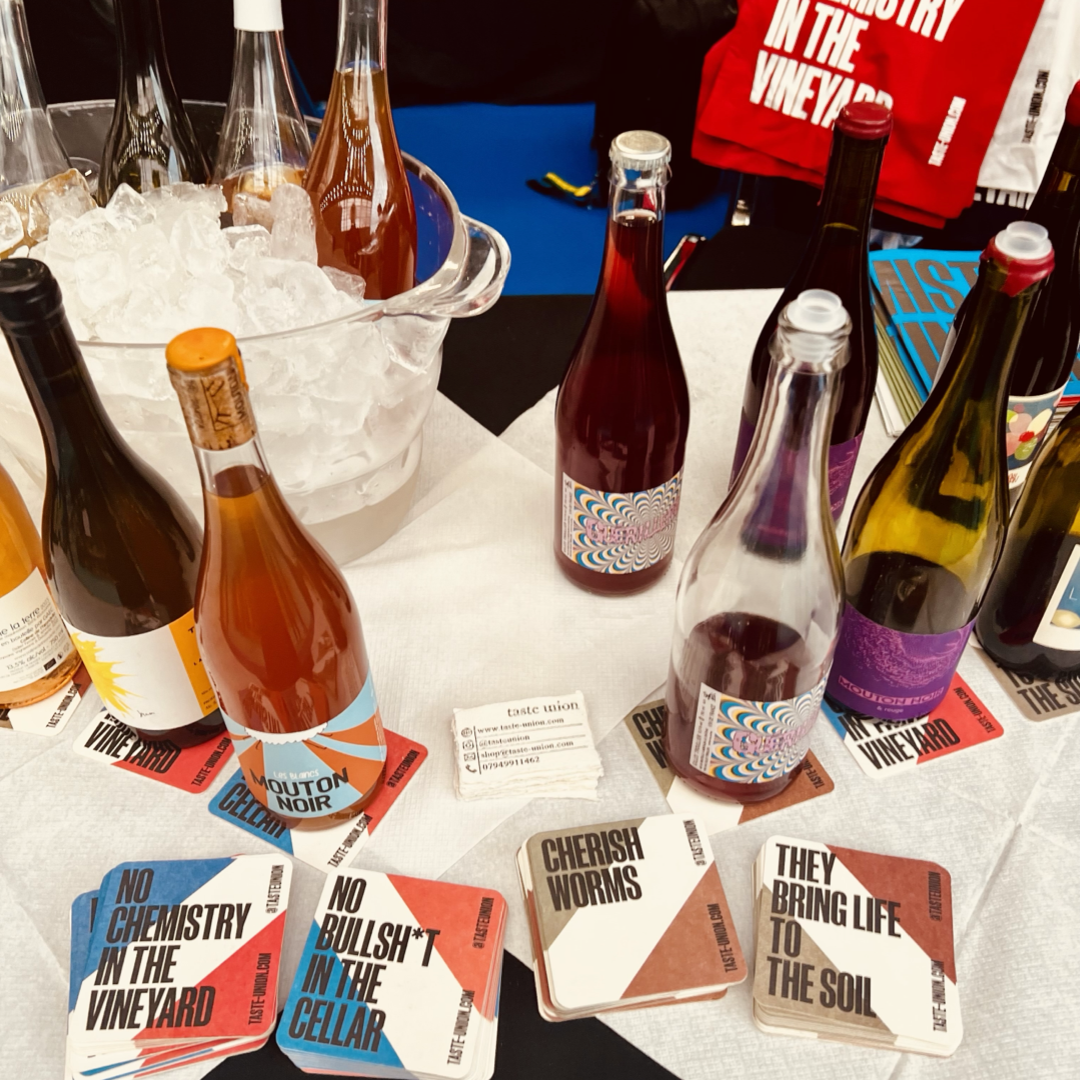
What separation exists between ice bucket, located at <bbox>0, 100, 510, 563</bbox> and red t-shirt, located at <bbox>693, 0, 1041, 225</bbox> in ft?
3.82

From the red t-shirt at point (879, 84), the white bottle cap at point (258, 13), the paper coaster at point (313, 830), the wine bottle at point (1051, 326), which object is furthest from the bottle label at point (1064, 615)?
the red t-shirt at point (879, 84)

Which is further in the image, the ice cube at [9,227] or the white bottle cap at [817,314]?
the ice cube at [9,227]

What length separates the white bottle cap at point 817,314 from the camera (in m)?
0.43

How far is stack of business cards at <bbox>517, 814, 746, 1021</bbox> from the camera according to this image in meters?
0.54

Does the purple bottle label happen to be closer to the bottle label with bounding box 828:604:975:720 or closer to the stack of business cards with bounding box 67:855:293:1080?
the bottle label with bounding box 828:604:975:720

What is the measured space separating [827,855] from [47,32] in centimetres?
190

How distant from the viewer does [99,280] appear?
64cm

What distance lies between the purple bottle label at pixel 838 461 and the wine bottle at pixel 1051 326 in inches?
4.4

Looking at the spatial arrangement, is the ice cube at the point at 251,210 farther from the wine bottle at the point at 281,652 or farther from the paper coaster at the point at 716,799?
the paper coaster at the point at 716,799

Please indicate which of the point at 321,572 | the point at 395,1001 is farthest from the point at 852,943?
the point at 321,572

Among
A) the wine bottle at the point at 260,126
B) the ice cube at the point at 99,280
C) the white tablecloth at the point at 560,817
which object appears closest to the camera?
the white tablecloth at the point at 560,817

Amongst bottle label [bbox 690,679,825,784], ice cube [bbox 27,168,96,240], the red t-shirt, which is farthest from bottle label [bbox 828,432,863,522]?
the red t-shirt

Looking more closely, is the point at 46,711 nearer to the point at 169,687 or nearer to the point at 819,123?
the point at 169,687

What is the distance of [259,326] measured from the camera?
25.2 inches
